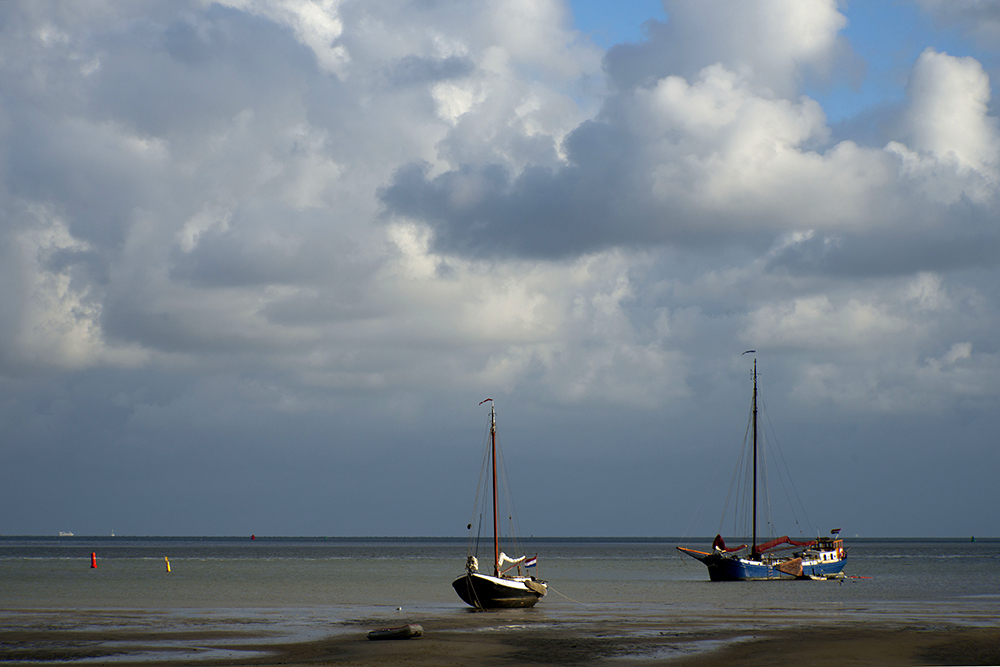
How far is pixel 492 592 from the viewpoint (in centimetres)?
5569

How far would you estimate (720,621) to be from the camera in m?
46.8

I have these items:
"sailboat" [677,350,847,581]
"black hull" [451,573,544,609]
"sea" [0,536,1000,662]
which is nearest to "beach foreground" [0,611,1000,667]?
"sea" [0,536,1000,662]

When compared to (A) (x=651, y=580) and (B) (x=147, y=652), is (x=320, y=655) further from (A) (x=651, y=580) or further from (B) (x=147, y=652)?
(A) (x=651, y=580)

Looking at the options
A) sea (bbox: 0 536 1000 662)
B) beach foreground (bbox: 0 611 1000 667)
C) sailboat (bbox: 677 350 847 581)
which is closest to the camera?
beach foreground (bbox: 0 611 1000 667)

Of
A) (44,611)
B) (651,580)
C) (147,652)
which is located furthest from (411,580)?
(147,652)

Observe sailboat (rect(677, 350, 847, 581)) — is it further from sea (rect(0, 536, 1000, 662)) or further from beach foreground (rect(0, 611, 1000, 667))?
beach foreground (rect(0, 611, 1000, 667))

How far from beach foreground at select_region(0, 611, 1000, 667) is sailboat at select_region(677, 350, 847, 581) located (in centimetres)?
4272

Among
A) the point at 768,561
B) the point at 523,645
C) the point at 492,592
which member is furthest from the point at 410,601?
the point at 768,561

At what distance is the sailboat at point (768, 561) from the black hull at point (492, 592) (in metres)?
36.4

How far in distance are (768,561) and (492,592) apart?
44.4m

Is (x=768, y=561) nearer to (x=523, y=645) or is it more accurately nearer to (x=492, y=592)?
(x=492, y=592)

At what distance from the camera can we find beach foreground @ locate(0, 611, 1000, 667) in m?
33.0

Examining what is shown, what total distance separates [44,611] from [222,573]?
50.5 meters

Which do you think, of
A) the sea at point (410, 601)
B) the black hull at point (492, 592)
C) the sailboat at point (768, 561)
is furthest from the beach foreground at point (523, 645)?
the sailboat at point (768, 561)
